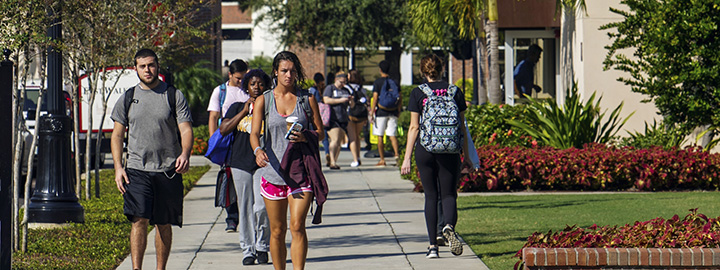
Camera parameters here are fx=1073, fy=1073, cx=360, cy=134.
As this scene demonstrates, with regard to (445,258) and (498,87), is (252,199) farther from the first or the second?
(498,87)

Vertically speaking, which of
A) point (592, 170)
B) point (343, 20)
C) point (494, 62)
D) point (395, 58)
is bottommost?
point (592, 170)

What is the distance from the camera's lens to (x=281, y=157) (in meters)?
6.96

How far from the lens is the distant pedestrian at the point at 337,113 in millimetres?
17828

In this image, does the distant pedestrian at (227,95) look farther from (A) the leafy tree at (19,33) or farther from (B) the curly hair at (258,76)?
(A) the leafy tree at (19,33)

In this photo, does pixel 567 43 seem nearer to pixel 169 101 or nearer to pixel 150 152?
pixel 169 101

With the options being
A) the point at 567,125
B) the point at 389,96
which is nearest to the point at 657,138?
the point at 567,125

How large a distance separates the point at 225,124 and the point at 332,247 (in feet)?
4.96

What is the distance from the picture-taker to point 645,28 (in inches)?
514

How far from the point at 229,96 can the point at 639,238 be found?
4.09m

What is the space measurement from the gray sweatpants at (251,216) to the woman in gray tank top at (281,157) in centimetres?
112

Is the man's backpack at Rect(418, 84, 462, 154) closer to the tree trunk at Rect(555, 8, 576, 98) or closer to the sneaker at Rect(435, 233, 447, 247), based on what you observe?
the sneaker at Rect(435, 233, 447, 247)

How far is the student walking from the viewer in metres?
8.27

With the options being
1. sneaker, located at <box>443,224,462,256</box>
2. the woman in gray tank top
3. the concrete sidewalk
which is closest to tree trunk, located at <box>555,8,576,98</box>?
the concrete sidewalk

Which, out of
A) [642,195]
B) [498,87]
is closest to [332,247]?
[642,195]
